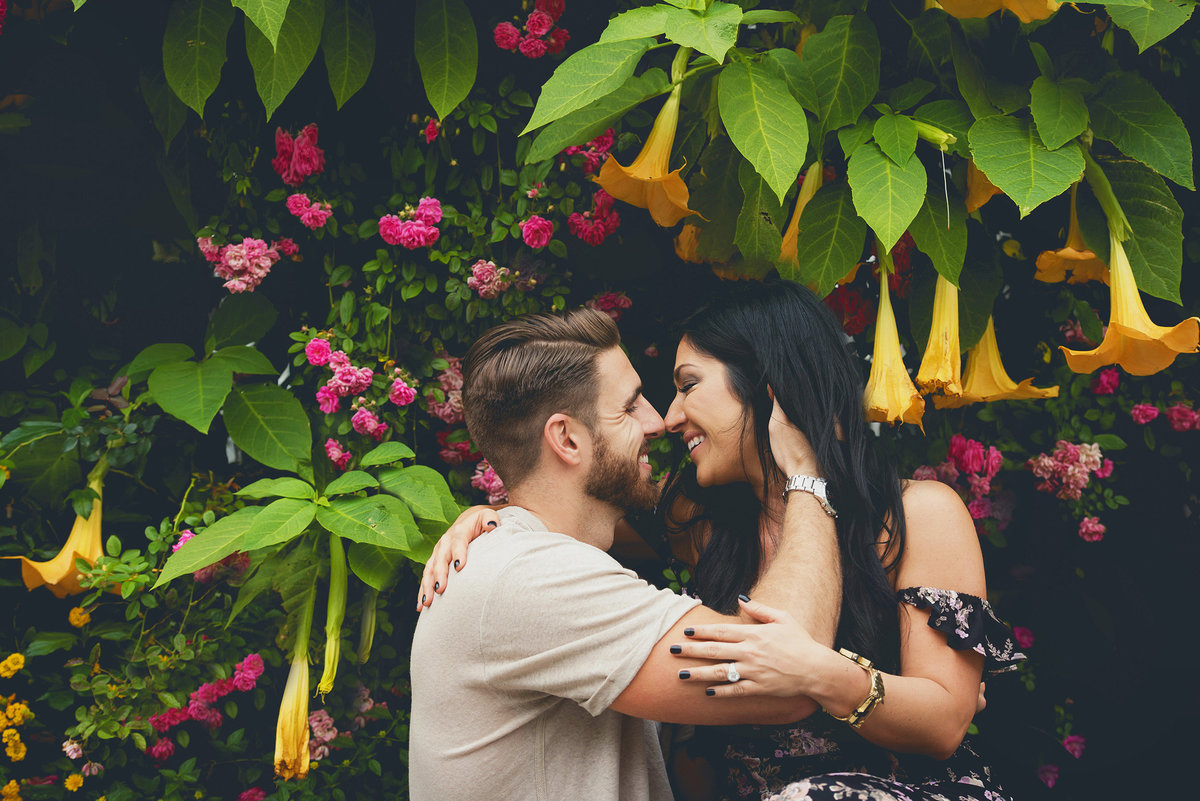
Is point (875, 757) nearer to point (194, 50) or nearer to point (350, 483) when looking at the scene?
point (350, 483)

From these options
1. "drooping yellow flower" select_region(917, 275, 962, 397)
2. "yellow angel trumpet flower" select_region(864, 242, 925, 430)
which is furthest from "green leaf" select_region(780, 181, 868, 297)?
"drooping yellow flower" select_region(917, 275, 962, 397)

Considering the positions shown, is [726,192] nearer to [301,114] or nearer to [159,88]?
[301,114]

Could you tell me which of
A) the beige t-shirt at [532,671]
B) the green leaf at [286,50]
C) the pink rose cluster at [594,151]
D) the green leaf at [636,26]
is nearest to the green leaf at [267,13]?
the green leaf at [286,50]

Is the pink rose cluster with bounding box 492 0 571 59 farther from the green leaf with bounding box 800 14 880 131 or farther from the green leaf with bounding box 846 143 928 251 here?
the green leaf with bounding box 846 143 928 251

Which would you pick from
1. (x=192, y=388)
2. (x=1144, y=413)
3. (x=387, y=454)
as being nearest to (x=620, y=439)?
(x=387, y=454)

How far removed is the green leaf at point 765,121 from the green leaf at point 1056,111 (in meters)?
0.48

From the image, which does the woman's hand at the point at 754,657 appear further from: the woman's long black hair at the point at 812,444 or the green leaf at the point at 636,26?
the green leaf at the point at 636,26

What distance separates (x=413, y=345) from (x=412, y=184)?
1.38 ft

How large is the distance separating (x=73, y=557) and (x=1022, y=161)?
2.27 meters

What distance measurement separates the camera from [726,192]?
203 centimetres

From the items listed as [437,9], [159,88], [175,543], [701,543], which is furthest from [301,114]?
[701,543]

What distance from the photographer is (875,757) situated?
71.4 inches

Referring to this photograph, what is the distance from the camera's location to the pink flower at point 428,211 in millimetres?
2139

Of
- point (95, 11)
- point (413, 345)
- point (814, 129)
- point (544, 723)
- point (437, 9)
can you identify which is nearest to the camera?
point (544, 723)
